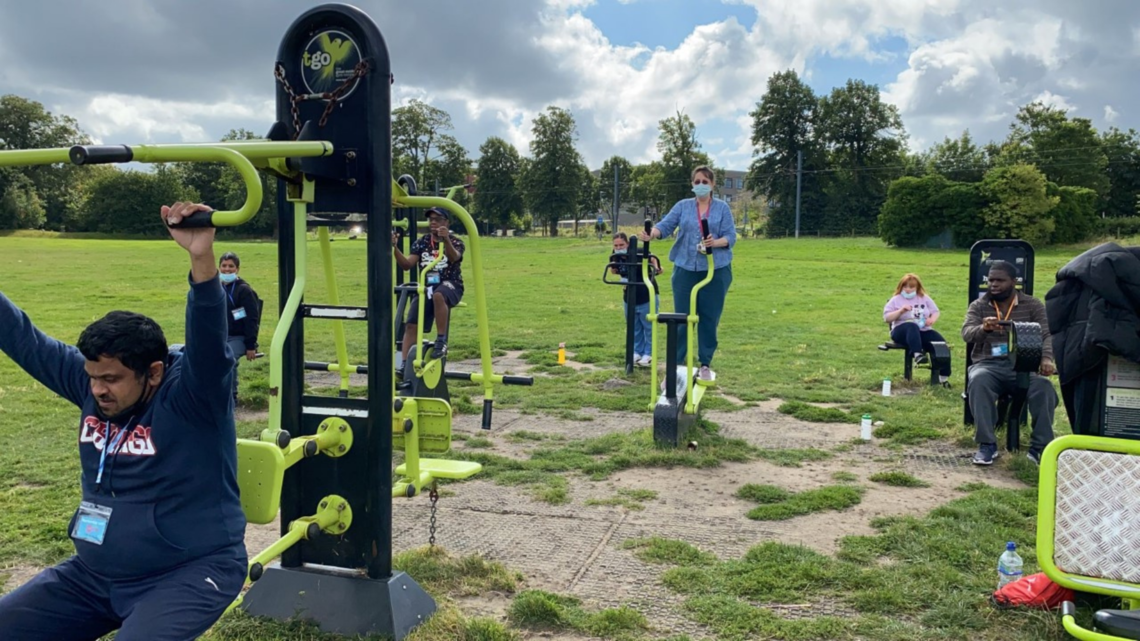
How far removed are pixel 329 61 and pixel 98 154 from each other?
117 cm

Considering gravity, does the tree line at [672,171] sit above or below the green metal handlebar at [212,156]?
above

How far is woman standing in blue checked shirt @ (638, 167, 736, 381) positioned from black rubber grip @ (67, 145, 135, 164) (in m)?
5.29

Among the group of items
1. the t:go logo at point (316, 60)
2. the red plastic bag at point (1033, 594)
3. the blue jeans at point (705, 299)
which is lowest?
the red plastic bag at point (1033, 594)

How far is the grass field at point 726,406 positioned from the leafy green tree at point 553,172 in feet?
146

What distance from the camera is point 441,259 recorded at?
823 centimetres

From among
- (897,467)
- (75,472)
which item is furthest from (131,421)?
(897,467)

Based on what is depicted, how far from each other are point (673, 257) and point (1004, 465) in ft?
10.1

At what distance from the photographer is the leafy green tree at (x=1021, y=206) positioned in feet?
116

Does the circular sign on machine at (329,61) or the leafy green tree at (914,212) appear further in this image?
the leafy green tree at (914,212)

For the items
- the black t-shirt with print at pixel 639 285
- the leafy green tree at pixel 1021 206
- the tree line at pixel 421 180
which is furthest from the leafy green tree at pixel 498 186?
the black t-shirt with print at pixel 639 285

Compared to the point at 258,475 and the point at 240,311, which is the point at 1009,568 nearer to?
the point at 258,475

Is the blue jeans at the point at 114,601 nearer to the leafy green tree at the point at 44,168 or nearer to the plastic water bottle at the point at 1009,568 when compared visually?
the plastic water bottle at the point at 1009,568

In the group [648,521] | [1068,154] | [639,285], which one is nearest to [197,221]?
[648,521]

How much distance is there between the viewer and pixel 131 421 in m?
2.53
